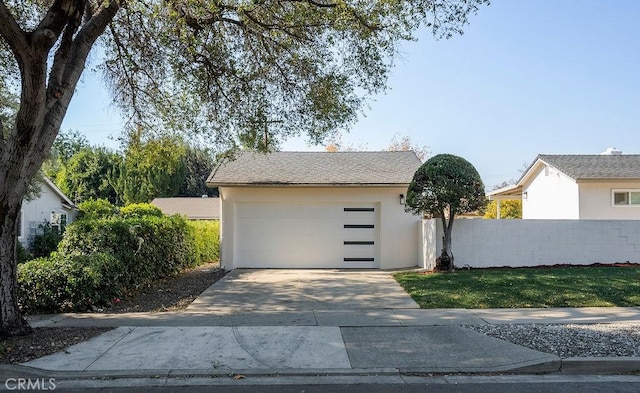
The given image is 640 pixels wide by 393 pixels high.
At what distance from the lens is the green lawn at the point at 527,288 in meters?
9.88

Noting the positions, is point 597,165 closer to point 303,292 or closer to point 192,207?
point 303,292

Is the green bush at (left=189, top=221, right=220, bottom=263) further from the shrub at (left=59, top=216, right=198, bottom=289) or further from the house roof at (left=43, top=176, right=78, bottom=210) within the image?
the house roof at (left=43, top=176, right=78, bottom=210)

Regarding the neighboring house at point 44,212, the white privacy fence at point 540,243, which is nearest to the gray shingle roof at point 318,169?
the white privacy fence at point 540,243

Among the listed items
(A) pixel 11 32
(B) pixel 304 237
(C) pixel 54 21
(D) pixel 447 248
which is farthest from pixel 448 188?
(A) pixel 11 32

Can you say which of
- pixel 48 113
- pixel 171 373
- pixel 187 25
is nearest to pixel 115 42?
pixel 187 25

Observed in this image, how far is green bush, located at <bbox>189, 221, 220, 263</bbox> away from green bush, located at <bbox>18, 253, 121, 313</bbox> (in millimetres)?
8115

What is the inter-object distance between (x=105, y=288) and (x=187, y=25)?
5772 millimetres

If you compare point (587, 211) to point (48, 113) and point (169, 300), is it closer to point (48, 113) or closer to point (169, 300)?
point (169, 300)

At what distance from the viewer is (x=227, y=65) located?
39.3 ft

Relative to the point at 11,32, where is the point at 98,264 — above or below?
below

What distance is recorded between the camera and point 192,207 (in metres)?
39.0

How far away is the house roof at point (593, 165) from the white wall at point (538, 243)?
4.72m

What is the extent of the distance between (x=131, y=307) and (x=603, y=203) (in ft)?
57.8

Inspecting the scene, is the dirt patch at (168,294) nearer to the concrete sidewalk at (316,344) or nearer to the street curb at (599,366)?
the concrete sidewalk at (316,344)
